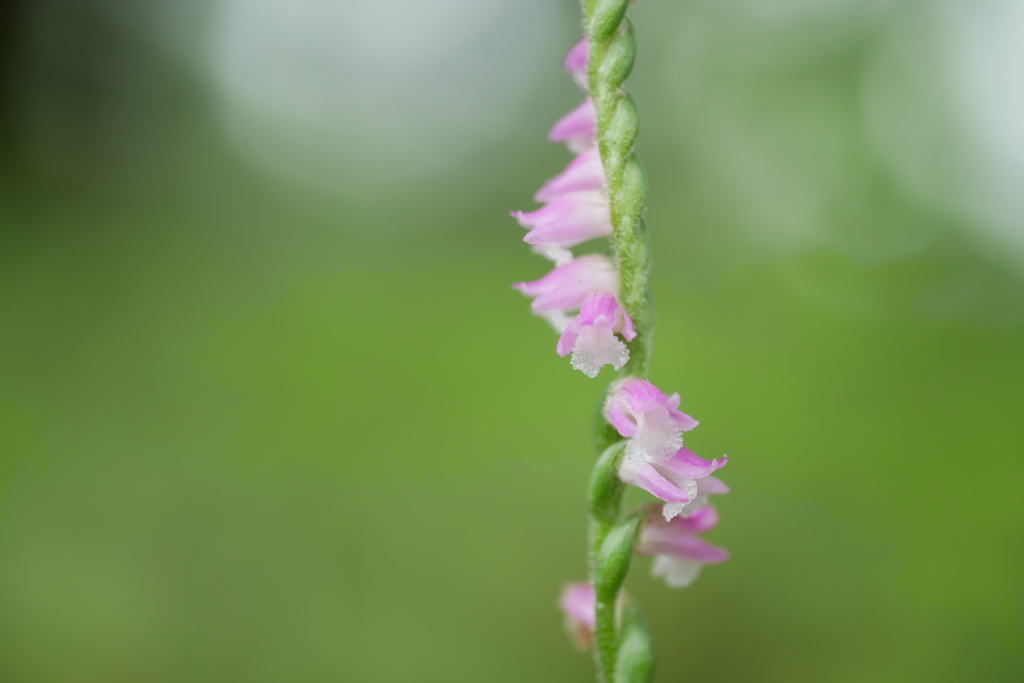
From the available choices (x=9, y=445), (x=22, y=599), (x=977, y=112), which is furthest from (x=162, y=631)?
(x=977, y=112)

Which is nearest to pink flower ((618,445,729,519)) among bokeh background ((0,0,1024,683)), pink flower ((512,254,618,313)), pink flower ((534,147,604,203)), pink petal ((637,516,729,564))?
pink petal ((637,516,729,564))

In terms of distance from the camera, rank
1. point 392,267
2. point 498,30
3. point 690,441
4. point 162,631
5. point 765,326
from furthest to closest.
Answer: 1. point 498,30
2. point 392,267
3. point 765,326
4. point 690,441
5. point 162,631

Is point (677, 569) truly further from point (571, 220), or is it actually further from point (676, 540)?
point (571, 220)

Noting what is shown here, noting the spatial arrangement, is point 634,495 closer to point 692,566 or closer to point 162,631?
point 162,631

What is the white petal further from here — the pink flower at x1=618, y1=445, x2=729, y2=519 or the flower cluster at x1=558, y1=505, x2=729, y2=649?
the pink flower at x1=618, y1=445, x2=729, y2=519

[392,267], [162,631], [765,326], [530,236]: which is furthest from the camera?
[392,267]

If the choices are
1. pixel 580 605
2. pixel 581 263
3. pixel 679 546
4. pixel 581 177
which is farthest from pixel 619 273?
pixel 580 605

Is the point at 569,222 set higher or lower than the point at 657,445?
higher
